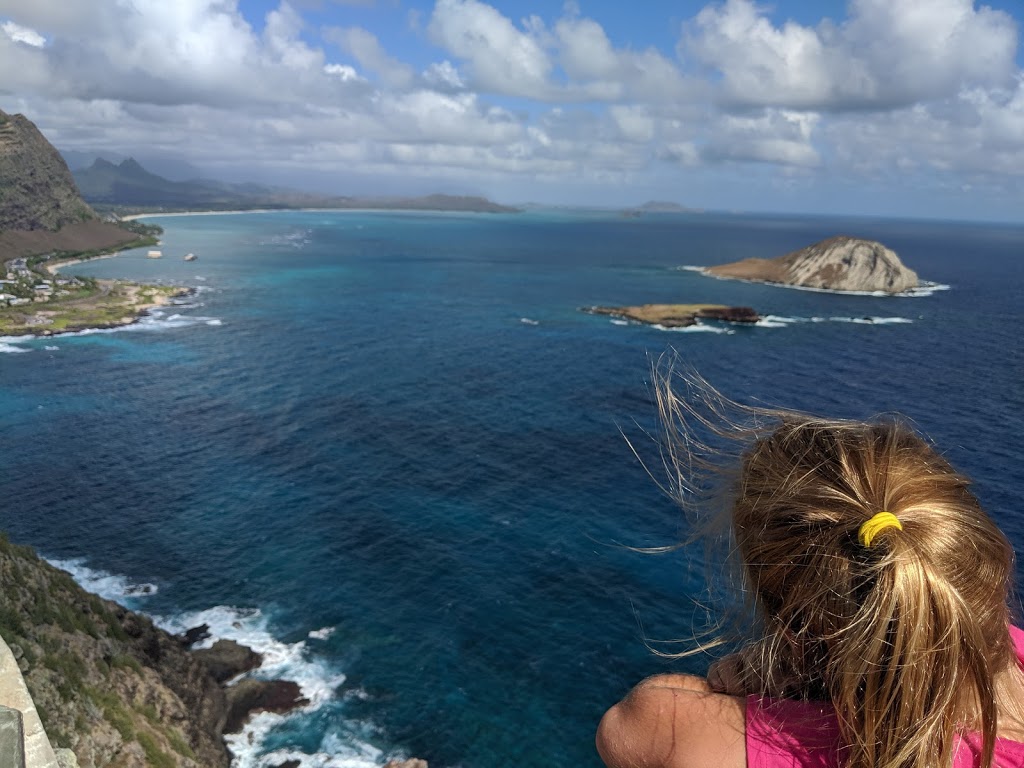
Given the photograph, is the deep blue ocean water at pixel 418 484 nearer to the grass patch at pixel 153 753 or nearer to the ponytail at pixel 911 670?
the ponytail at pixel 911 670

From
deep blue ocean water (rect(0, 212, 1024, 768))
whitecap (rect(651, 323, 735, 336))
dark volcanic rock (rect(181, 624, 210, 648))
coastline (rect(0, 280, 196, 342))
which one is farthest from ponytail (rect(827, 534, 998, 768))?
coastline (rect(0, 280, 196, 342))

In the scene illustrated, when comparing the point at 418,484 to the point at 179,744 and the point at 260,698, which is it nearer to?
the point at 260,698

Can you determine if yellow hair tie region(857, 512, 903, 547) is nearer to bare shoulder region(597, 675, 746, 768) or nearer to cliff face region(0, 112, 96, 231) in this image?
bare shoulder region(597, 675, 746, 768)

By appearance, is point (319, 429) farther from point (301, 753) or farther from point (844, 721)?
point (844, 721)

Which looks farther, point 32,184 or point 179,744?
point 32,184

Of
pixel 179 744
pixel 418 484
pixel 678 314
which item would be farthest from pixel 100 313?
pixel 179 744

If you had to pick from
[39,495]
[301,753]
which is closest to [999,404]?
[301,753]
